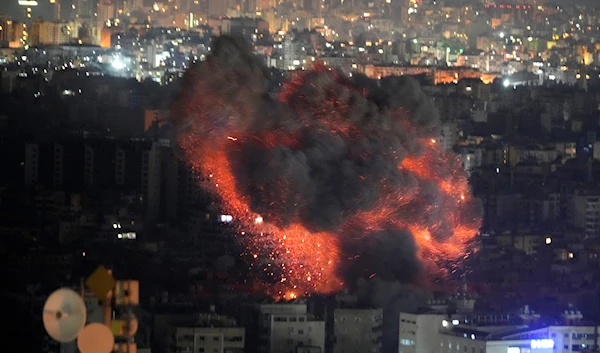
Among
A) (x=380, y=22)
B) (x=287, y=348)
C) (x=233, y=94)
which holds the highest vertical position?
(x=380, y=22)

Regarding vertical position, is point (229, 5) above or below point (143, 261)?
above

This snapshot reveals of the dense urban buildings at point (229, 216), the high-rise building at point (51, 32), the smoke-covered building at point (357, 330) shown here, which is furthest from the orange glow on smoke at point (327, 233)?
the high-rise building at point (51, 32)

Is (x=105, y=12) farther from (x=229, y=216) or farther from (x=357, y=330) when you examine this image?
(x=357, y=330)

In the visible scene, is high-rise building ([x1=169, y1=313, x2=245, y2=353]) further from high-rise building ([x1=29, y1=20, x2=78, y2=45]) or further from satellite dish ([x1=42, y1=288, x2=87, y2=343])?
high-rise building ([x1=29, y1=20, x2=78, y2=45])

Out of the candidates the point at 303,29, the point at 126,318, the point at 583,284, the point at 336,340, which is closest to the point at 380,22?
the point at 303,29

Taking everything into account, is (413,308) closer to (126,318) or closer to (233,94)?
(233,94)

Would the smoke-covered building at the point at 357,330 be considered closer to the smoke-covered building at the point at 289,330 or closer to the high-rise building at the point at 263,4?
the smoke-covered building at the point at 289,330

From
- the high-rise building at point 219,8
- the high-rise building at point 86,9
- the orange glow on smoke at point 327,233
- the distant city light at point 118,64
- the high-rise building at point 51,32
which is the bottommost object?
the orange glow on smoke at point 327,233
